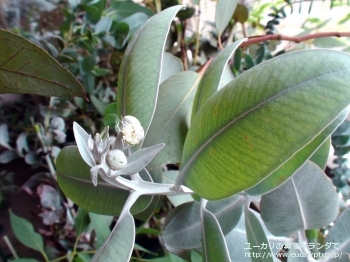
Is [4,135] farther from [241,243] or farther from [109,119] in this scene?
[241,243]

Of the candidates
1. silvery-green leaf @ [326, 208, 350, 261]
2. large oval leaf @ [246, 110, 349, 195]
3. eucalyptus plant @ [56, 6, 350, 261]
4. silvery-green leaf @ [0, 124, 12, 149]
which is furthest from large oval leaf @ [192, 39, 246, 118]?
silvery-green leaf @ [0, 124, 12, 149]

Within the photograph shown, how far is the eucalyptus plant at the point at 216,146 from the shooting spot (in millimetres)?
218

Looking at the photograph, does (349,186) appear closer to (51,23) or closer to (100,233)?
(100,233)

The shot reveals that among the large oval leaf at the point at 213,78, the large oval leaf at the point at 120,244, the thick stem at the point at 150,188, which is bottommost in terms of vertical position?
the large oval leaf at the point at 120,244

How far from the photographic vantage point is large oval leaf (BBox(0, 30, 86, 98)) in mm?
278

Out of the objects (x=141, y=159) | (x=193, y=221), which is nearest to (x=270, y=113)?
(x=141, y=159)

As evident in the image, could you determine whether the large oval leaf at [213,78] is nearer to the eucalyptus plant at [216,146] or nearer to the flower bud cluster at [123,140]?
the eucalyptus plant at [216,146]

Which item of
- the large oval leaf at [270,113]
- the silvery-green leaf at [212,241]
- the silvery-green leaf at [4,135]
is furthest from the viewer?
the silvery-green leaf at [4,135]

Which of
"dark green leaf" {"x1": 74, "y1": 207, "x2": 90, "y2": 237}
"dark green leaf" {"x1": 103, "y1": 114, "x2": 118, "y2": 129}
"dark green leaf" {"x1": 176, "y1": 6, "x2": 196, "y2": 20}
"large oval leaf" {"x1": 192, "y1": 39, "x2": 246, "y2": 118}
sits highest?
"dark green leaf" {"x1": 176, "y1": 6, "x2": 196, "y2": 20}

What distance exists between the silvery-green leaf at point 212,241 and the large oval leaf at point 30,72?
20cm

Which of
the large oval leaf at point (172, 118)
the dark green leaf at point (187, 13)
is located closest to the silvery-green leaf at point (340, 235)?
the large oval leaf at point (172, 118)

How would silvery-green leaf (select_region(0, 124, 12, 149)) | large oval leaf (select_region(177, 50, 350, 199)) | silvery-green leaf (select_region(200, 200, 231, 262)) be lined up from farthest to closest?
silvery-green leaf (select_region(0, 124, 12, 149)) < silvery-green leaf (select_region(200, 200, 231, 262)) < large oval leaf (select_region(177, 50, 350, 199))

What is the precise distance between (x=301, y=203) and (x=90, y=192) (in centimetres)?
28

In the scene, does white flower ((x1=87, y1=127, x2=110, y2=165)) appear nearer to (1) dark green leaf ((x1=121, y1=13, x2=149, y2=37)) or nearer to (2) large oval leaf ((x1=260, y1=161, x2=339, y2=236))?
(2) large oval leaf ((x1=260, y1=161, x2=339, y2=236))
